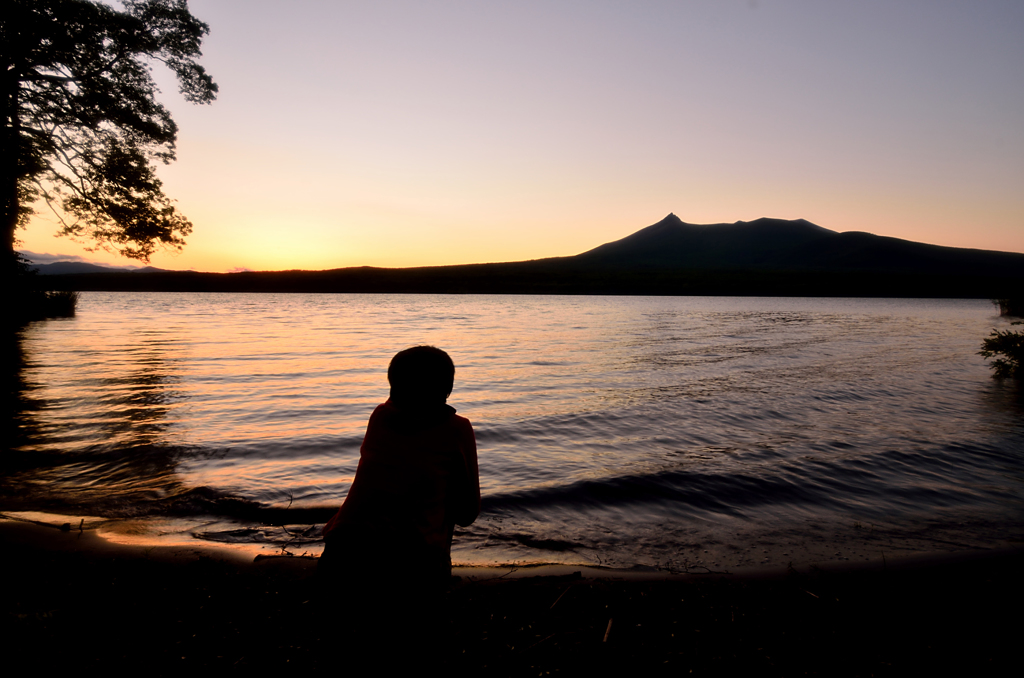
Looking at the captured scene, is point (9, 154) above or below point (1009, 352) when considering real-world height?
above

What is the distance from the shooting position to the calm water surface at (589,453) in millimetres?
5727

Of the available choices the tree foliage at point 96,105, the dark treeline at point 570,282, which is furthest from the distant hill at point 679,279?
the tree foliage at point 96,105

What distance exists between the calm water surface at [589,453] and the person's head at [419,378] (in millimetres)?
→ 2949

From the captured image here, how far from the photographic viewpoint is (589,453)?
8.82 meters

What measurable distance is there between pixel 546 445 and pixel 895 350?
71.4 feet

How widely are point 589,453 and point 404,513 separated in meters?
6.53

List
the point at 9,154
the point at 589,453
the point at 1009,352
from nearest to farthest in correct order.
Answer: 1. the point at 589,453
2. the point at 1009,352
3. the point at 9,154

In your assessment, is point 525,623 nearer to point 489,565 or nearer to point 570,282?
point 489,565

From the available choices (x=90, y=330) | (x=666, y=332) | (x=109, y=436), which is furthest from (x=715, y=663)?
(x=90, y=330)

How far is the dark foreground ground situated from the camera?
3.02m

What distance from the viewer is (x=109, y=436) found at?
9.08 meters

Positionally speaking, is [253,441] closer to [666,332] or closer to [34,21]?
[34,21]

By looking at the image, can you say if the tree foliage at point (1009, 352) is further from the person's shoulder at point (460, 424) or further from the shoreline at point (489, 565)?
the person's shoulder at point (460, 424)

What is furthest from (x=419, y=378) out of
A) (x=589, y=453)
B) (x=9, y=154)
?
(x=9, y=154)
